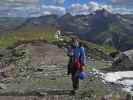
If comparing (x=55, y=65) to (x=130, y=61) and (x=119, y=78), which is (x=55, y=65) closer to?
(x=130, y=61)

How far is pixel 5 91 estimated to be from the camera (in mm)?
24438

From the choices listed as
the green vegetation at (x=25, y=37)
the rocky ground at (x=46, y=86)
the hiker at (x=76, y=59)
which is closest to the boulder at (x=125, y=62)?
the rocky ground at (x=46, y=86)

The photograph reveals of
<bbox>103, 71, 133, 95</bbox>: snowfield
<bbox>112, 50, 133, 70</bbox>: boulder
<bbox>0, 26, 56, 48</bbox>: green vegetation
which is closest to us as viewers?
<bbox>103, 71, 133, 95</bbox>: snowfield

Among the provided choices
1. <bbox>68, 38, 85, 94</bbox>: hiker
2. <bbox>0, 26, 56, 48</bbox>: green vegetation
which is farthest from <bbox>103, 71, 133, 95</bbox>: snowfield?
<bbox>0, 26, 56, 48</bbox>: green vegetation

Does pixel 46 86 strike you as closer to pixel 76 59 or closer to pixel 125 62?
pixel 76 59

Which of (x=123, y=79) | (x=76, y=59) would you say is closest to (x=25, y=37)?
(x=123, y=79)

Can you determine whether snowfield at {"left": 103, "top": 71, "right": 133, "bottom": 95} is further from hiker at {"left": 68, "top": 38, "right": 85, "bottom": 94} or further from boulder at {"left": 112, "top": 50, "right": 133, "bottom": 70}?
boulder at {"left": 112, "top": 50, "right": 133, "bottom": 70}

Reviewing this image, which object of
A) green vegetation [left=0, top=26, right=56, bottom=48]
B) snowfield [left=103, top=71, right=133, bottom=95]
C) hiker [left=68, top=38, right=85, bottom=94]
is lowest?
green vegetation [left=0, top=26, right=56, bottom=48]

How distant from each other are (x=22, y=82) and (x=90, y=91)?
6.55 m

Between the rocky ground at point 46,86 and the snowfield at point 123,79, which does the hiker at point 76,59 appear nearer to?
the rocky ground at point 46,86

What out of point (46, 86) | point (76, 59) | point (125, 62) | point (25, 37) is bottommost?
point (25, 37)

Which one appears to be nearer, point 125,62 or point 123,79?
point 123,79

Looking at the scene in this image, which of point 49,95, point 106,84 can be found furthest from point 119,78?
point 49,95

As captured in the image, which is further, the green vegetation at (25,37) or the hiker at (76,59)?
the green vegetation at (25,37)
